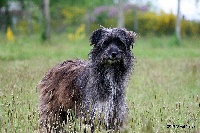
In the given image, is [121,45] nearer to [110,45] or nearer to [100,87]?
[110,45]

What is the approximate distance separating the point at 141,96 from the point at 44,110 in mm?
3031

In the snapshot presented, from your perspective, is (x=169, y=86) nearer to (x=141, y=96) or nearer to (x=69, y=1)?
(x=141, y=96)

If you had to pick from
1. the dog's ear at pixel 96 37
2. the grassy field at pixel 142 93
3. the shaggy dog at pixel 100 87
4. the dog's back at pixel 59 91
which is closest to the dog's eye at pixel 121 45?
the shaggy dog at pixel 100 87

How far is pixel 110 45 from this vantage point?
6.89 m

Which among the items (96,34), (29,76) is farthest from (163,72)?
(96,34)

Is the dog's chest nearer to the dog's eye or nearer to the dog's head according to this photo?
the dog's head

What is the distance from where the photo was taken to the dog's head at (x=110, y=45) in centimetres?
676

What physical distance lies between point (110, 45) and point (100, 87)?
25.8 inches

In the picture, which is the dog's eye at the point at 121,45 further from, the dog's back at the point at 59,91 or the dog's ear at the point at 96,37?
the dog's back at the point at 59,91

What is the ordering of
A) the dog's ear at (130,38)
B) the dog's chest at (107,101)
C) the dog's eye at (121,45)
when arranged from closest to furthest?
the dog's chest at (107,101)
the dog's eye at (121,45)
the dog's ear at (130,38)

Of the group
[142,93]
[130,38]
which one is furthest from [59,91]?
[142,93]

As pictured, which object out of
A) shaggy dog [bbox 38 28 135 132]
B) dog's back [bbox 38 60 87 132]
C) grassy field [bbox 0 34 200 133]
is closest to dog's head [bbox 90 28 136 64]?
shaggy dog [bbox 38 28 135 132]

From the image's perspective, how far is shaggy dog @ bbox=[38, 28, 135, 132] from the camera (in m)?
6.79

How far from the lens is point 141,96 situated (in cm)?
998
